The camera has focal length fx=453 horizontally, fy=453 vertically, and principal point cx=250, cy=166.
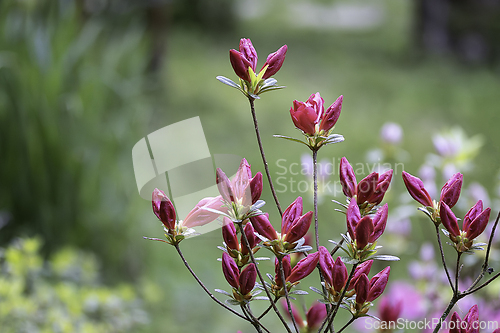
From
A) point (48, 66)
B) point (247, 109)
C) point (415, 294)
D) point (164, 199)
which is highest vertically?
point (164, 199)

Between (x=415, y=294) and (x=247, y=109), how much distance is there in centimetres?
177

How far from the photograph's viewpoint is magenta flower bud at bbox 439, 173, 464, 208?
0.24m

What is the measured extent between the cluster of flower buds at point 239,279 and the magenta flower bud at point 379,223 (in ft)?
0.21

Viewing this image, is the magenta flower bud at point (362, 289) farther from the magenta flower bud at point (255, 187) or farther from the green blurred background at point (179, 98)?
the green blurred background at point (179, 98)

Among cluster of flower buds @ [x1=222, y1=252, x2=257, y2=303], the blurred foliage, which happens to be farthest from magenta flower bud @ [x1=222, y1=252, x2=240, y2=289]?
the blurred foliage

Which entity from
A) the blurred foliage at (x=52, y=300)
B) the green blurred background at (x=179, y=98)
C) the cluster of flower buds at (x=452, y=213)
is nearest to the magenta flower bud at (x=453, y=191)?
the cluster of flower buds at (x=452, y=213)

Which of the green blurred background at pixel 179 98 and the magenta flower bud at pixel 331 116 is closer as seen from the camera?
the magenta flower bud at pixel 331 116

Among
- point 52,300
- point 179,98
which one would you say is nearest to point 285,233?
point 52,300

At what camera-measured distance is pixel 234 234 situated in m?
0.25

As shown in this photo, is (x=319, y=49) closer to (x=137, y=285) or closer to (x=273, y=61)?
(x=137, y=285)

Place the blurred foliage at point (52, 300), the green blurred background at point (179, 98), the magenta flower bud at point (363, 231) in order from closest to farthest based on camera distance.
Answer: the magenta flower bud at point (363, 231)
the blurred foliage at point (52, 300)
the green blurred background at point (179, 98)

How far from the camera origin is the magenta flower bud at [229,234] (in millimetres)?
240

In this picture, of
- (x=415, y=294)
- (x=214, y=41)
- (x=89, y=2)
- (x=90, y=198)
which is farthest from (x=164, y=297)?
(x=214, y=41)

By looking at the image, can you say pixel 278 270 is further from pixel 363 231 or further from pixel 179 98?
pixel 179 98
